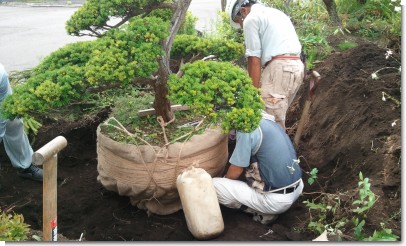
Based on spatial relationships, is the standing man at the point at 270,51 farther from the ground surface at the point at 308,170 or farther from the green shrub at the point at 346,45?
the green shrub at the point at 346,45

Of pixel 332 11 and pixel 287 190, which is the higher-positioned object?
pixel 332 11

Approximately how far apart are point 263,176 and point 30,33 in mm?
5458

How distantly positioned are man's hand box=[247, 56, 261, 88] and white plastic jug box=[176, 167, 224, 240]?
106 centimetres

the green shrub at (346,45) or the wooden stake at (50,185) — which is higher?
the wooden stake at (50,185)

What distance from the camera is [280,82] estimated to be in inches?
164

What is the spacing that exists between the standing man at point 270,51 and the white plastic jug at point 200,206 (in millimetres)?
1113

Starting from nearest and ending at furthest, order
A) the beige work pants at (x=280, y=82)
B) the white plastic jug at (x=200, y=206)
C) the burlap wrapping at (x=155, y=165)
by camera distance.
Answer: the white plastic jug at (x=200, y=206) < the burlap wrapping at (x=155, y=165) < the beige work pants at (x=280, y=82)

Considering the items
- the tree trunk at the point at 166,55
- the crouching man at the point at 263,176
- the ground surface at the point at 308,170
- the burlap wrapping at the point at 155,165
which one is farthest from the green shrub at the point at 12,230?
the crouching man at the point at 263,176

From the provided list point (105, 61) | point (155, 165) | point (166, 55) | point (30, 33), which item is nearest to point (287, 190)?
point (155, 165)

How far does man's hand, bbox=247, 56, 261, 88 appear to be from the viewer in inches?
158

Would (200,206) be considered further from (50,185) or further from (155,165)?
(50,185)

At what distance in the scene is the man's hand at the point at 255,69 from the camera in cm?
402

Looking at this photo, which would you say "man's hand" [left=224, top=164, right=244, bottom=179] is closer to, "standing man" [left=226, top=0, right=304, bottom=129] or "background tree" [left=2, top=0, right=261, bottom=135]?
"background tree" [left=2, top=0, right=261, bottom=135]

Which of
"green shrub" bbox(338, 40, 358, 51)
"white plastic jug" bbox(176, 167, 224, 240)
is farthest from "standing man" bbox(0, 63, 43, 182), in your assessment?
"green shrub" bbox(338, 40, 358, 51)
